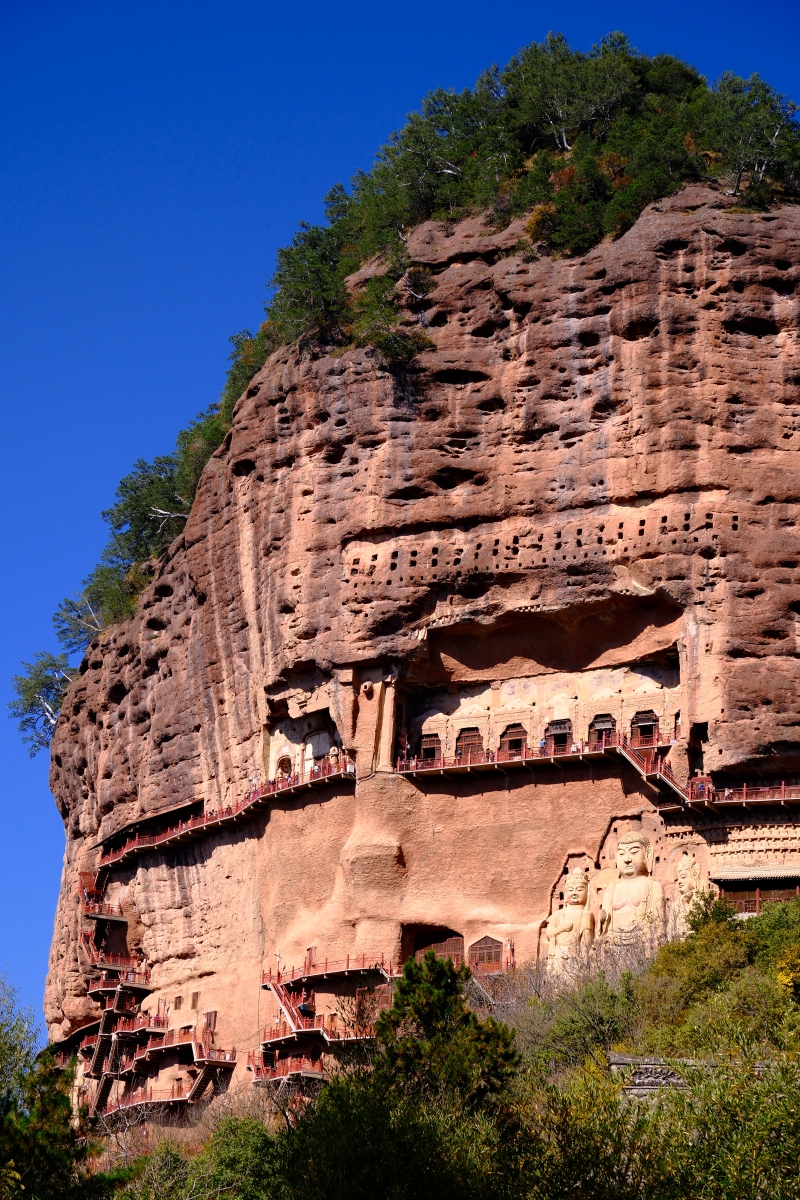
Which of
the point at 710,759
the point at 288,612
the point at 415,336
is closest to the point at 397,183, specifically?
the point at 415,336

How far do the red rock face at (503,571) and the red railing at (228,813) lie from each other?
1.67ft

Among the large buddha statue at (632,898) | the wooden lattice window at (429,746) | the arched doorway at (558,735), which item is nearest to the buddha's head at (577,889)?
the large buddha statue at (632,898)

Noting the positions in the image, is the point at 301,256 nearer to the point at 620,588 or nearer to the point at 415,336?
the point at 415,336

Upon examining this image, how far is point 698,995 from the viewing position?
34906mm

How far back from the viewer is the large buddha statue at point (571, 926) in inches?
1581

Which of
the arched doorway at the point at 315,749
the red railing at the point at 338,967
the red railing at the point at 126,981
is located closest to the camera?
the red railing at the point at 338,967

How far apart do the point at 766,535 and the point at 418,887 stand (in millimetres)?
11185

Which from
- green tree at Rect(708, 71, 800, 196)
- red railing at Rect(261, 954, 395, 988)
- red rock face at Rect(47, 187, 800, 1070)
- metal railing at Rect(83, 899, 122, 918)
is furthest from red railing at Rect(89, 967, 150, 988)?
green tree at Rect(708, 71, 800, 196)

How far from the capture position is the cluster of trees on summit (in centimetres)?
4616

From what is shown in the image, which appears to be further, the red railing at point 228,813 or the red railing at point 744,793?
the red railing at point 228,813

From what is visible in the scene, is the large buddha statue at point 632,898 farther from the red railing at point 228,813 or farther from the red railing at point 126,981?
the red railing at point 126,981

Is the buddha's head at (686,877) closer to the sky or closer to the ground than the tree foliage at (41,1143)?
closer to the sky

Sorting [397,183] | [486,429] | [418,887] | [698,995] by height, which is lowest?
[698,995]

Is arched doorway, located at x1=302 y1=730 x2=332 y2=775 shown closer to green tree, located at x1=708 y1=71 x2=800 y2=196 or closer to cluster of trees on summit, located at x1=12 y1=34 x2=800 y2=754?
cluster of trees on summit, located at x1=12 y1=34 x2=800 y2=754
